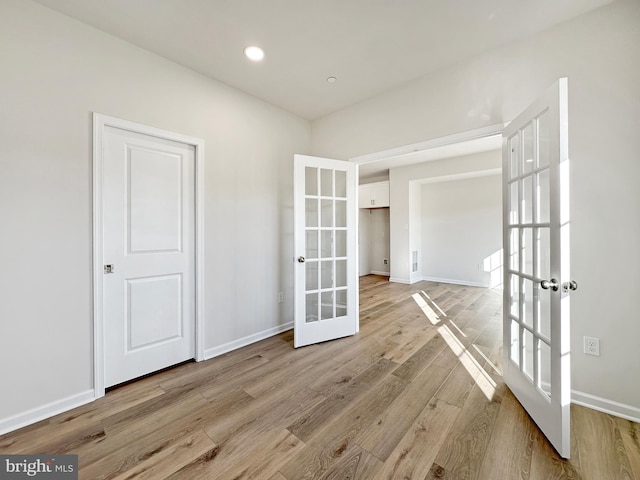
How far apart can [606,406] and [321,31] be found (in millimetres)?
3292

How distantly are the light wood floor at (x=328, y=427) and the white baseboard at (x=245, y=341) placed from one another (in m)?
0.09

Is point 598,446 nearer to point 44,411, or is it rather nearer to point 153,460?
point 153,460

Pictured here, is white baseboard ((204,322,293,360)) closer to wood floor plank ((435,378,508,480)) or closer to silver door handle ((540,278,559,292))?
wood floor plank ((435,378,508,480))

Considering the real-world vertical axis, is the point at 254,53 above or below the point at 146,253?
above

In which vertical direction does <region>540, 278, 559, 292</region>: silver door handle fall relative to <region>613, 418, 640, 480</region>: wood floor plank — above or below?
above

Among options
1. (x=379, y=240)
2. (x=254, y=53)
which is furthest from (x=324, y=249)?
(x=379, y=240)

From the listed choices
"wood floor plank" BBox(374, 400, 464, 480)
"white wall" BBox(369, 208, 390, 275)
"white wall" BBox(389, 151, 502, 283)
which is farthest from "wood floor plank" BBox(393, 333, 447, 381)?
"white wall" BBox(369, 208, 390, 275)

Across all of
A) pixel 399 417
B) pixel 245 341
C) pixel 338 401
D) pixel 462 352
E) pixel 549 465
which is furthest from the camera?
pixel 245 341

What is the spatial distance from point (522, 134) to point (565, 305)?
113cm

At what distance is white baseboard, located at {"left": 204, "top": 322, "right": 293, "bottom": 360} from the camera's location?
2.60 m

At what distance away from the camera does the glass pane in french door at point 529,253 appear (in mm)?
1578

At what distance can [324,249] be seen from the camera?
3047mm

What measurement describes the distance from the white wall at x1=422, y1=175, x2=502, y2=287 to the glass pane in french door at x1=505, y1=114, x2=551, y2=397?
4.15 m

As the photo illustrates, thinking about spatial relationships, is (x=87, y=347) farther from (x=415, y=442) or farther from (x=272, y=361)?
(x=415, y=442)
